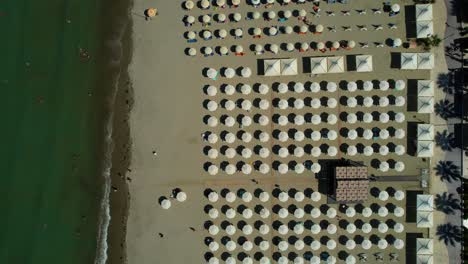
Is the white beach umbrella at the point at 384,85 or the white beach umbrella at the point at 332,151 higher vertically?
the white beach umbrella at the point at 384,85

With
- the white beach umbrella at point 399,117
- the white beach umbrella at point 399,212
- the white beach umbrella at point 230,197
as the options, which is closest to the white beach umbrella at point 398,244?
the white beach umbrella at point 399,212

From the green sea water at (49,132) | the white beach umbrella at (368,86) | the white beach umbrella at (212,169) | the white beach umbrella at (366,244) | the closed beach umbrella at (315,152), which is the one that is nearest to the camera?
the white beach umbrella at (366,244)

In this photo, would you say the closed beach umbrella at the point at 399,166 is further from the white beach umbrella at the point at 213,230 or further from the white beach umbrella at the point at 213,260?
the white beach umbrella at the point at 213,260

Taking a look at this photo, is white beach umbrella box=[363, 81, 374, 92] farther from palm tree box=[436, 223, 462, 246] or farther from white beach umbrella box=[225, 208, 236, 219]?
white beach umbrella box=[225, 208, 236, 219]

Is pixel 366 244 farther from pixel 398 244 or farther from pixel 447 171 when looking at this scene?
pixel 447 171

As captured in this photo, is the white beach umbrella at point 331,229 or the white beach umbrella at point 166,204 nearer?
the white beach umbrella at point 331,229

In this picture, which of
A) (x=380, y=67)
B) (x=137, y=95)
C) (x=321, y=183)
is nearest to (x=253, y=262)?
(x=321, y=183)
